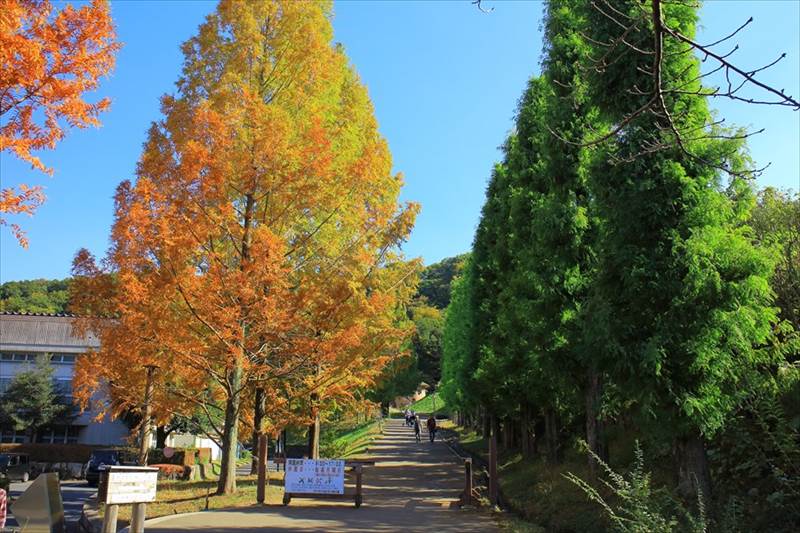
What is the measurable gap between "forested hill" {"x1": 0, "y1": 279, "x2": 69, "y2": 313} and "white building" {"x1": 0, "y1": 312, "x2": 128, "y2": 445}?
21.4 metres

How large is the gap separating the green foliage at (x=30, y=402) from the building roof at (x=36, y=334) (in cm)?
452

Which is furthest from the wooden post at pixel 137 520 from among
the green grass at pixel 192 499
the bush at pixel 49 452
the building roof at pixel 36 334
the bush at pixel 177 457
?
the building roof at pixel 36 334

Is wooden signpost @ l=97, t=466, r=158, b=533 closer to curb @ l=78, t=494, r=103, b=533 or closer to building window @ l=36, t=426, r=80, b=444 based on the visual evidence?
curb @ l=78, t=494, r=103, b=533

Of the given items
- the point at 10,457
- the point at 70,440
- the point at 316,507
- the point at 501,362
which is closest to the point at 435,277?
the point at 70,440

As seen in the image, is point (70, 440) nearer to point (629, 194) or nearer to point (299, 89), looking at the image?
point (299, 89)

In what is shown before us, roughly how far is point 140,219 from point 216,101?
4051 millimetres

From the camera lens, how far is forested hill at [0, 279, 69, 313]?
67144 millimetres

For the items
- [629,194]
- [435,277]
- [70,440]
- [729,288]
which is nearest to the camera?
[729,288]

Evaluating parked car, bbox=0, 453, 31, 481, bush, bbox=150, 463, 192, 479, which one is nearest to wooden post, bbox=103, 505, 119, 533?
bush, bbox=150, 463, 192, 479

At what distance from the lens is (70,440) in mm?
41938

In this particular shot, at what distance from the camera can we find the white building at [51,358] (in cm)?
4147

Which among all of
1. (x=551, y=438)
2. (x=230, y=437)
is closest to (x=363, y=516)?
(x=230, y=437)

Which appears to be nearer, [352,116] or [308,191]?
[308,191]

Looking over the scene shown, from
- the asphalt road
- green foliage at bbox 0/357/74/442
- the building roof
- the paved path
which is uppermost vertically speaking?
the building roof
